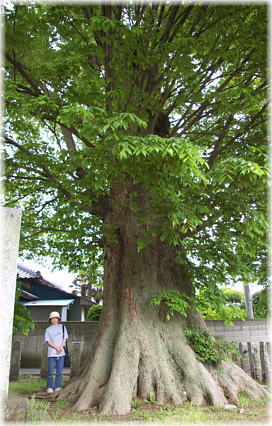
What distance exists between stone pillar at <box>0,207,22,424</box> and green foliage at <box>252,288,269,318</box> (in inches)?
380

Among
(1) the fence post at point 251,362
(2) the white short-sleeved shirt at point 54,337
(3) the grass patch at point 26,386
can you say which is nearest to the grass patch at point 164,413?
(2) the white short-sleeved shirt at point 54,337

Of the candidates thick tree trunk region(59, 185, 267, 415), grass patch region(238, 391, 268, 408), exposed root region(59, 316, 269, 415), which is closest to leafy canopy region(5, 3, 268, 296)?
thick tree trunk region(59, 185, 267, 415)

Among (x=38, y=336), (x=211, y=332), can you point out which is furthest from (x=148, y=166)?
(x=38, y=336)

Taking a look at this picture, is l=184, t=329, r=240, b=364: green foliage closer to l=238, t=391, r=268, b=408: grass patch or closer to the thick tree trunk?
the thick tree trunk

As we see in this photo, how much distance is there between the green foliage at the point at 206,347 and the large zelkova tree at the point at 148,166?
0.19 meters

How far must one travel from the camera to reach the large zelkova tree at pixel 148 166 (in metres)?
5.58

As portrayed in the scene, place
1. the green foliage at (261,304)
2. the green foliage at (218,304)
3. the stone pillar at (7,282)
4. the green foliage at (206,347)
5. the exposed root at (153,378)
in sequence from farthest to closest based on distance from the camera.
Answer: the green foliage at (261,304)
the green foliage at (206,347)
the green foliage at (218,304)
the exposed root at (153,378)
the stone pillar at (7,282)

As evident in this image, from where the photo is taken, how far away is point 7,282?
327cm

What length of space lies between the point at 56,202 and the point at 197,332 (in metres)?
5.27

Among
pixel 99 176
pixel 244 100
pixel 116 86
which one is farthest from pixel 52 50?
pixel 244 100

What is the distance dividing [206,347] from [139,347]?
1.45 m

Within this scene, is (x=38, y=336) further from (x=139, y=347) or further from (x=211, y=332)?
(x=139, y=347)

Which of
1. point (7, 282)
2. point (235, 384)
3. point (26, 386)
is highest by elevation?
point (7, 282)

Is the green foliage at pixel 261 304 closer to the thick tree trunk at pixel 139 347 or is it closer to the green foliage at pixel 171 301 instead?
the thick tree trunk at pixel 139 347
